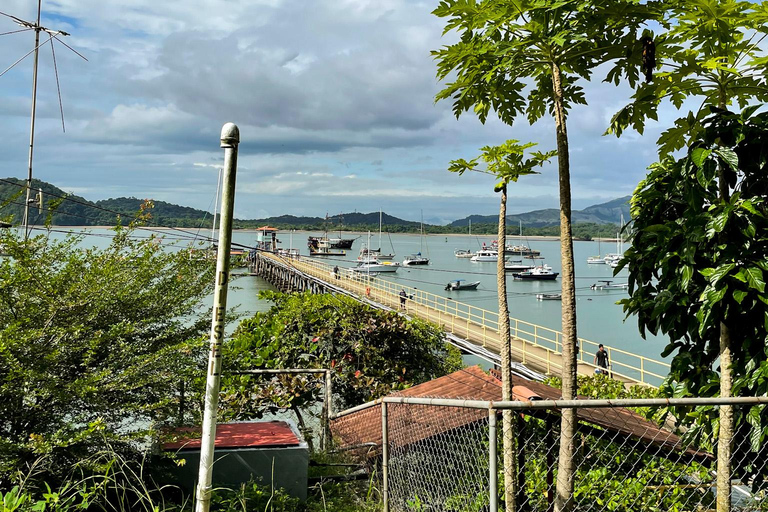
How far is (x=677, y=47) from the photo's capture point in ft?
12.9

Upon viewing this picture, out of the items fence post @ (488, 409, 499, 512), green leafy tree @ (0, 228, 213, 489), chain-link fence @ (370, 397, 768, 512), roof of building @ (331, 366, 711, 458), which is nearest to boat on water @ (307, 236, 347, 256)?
roof of building @ (331, 366, 711, 458)

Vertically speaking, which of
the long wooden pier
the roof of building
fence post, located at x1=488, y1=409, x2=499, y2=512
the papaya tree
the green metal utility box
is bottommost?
the long wooden pier

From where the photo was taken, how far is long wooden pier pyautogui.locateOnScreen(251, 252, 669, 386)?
15.7 m

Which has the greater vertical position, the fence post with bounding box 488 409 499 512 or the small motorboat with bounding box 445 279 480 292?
the fence post with bounding box 488 409 499 512

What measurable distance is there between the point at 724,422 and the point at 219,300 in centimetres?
306

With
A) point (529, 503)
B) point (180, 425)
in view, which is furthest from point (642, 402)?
point (180, 425)

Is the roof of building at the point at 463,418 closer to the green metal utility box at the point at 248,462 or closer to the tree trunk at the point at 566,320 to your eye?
the tree trunk at the point at 566,320

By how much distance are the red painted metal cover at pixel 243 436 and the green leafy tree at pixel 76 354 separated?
0.26m

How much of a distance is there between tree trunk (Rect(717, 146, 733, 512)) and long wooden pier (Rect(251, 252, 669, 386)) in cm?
214

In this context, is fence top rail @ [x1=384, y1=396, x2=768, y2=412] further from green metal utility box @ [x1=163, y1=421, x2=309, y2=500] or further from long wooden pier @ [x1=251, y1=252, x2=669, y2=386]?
long wooden pier @ [x1=251, y1=252, x2=669, y2=386]

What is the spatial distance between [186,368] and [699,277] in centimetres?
373

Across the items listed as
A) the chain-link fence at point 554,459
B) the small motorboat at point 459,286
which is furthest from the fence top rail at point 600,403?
the small motorboat at point 459,286

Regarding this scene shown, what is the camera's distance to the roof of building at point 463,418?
14.2ft

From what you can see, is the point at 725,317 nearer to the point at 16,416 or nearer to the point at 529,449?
the point at 529,449
